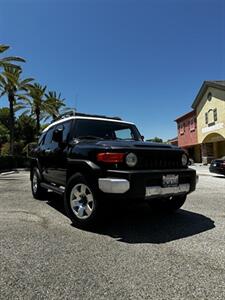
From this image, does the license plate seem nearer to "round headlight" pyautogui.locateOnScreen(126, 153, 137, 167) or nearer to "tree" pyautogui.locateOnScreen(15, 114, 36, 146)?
"round headlight" pyautogui.locateOnScreen(126, 153, 137, 167)

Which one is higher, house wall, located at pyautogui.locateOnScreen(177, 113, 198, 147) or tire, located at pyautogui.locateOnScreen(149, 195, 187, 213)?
house wall, located at pyautogui.locateOnScreen(177, 113, 198, 147)

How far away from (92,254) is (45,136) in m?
4.61

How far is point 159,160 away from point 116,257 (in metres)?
1.81

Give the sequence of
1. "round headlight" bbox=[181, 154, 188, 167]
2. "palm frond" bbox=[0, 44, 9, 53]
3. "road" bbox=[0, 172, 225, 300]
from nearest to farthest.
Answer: "road" bbox=[0, 172, 225, 300], "round headlight" bbox=[181, 154, 188, 167], "palm frond" bbox=[0, 44, 9, 53]

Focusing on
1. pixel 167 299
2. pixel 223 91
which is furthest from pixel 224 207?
pixel 223 91

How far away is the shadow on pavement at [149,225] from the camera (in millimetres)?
4082

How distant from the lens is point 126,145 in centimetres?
429

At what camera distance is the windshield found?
546 cm

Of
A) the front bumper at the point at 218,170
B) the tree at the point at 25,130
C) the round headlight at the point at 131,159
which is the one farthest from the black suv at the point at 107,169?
the tree at the point at 25,130

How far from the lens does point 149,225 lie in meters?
4.72

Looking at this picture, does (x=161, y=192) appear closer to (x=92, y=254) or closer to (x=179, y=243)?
(x=179, y=243)

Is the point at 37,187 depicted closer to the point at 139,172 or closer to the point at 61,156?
the point at 61,156

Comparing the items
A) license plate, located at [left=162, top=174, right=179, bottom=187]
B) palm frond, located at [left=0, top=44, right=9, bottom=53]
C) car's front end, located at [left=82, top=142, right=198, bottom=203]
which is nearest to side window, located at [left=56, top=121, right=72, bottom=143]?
car's front end, located at [left=82, top=142, right=198, bottom=203]

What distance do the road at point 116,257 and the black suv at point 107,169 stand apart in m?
0.52
